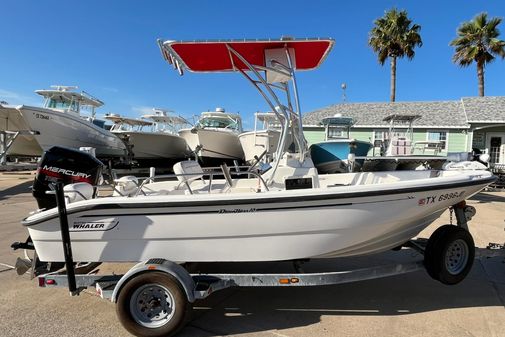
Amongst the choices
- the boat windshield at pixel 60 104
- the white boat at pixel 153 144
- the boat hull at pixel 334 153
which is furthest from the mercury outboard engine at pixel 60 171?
the boat windshield at pixel 60 104

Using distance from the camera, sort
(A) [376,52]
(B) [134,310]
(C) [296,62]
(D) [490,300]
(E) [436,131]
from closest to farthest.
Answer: (B) [134,310] → (D) [490,300] → (C) [296,62] → (E) [436,131] → (A) [376,52]

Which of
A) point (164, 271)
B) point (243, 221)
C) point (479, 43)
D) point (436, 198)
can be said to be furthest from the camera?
point (479, 43)

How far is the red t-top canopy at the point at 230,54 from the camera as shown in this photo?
3824 millimetres

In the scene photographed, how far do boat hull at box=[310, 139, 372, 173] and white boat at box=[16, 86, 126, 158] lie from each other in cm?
744

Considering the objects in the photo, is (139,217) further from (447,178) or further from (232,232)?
(447,178)

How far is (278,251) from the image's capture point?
A: 3232mm

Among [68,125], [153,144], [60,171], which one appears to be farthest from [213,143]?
[60,171]

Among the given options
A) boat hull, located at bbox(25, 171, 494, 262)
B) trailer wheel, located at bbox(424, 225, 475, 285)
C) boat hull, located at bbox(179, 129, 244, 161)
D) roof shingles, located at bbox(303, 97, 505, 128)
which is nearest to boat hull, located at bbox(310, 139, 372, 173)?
boat hull, located at bbox(179, 129, 244, 161)

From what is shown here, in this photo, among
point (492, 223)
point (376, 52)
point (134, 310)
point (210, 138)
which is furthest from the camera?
point (376, 52)

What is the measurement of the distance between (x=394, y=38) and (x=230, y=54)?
28082mm

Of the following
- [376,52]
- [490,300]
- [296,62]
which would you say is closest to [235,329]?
[490,300]

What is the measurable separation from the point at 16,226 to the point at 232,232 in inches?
227

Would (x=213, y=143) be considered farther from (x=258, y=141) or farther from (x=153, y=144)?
(x=153, y=144)

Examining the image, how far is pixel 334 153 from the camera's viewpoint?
9781mm
